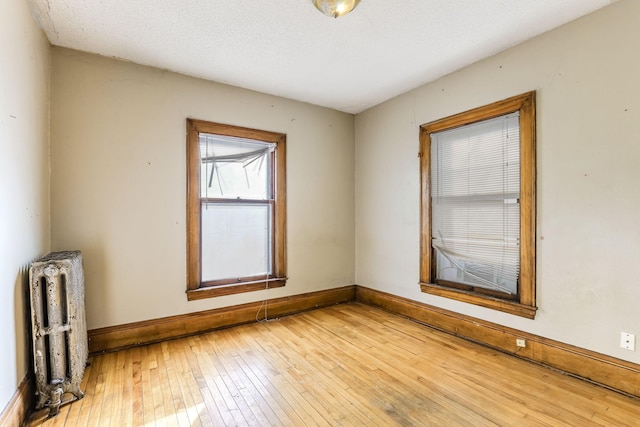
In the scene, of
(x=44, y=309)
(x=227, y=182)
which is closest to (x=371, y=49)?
(x=227, y=182)

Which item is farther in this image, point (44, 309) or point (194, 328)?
point (194, 328)

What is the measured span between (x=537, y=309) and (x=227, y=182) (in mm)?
3037

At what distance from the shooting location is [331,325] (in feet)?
11.0

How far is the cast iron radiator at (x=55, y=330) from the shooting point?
1.89 m

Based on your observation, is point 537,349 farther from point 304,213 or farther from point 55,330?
point 55,330

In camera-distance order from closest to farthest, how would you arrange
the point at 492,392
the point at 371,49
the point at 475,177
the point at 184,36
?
1. the point at 492,392
2. the point at 184,36
3. the point at 371,49
4. the point at 475,177

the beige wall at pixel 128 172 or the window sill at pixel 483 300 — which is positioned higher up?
the beige wall at pixel 128 172

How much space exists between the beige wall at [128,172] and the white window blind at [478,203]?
1.93 metres

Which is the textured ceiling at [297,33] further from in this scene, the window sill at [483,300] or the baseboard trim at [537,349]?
the baseboard trim at [537,349]

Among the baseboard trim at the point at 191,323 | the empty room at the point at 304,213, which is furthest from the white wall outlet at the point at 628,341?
the baseboard trim at the point at 191,323

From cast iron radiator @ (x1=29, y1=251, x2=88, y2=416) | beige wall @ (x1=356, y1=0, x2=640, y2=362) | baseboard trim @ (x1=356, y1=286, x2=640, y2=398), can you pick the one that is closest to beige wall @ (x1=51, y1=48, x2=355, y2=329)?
cast iron radiator @ (x1=29, y1=251, x2=88, y2=416)

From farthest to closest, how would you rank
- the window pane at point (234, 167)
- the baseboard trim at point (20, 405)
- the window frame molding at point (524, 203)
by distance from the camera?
1. the window pane at point (234, 167)
2. the window frame molding at point (524, 203)
3. the baseboard trim at point (20, 405)

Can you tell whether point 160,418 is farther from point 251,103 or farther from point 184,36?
point 251,103

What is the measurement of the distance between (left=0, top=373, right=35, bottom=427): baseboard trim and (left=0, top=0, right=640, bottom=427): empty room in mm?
19
